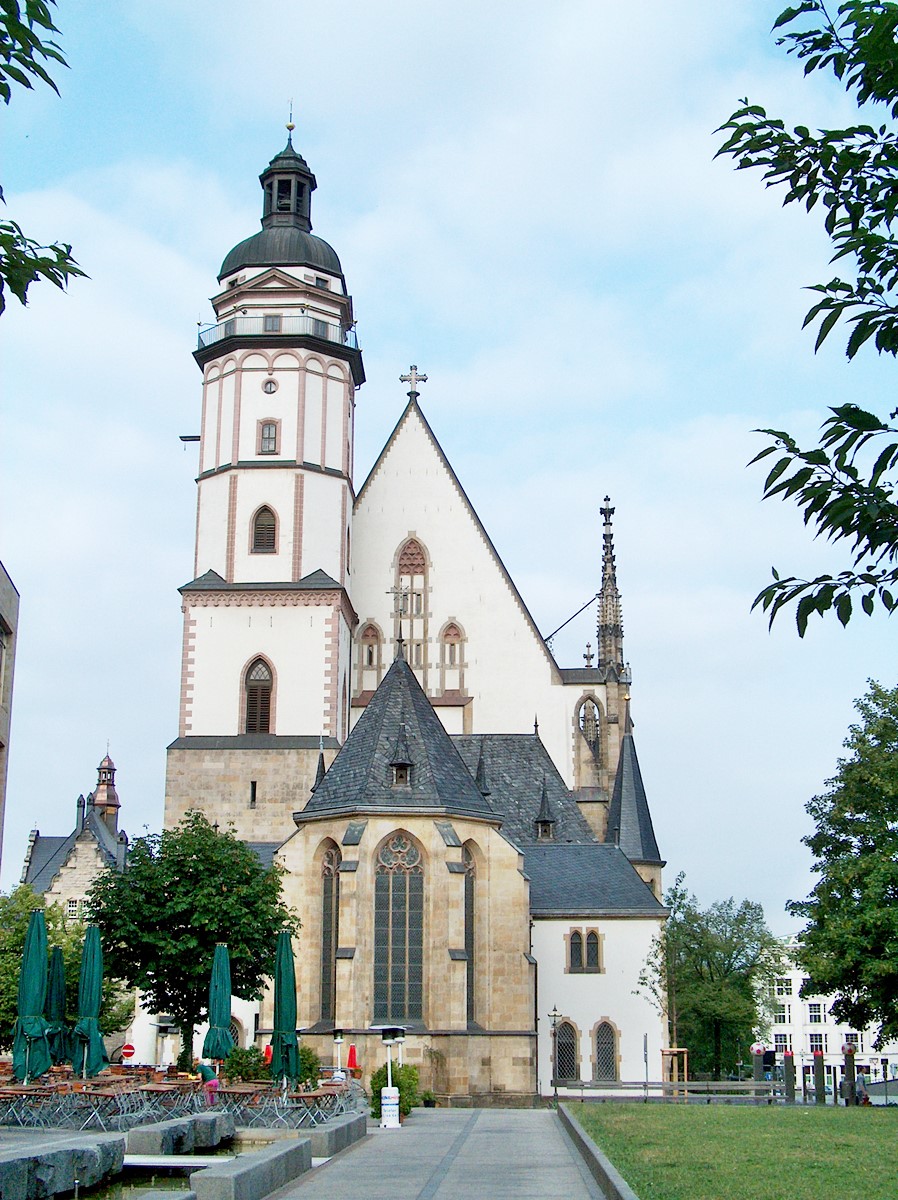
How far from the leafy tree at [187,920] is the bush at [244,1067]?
260 centimetres

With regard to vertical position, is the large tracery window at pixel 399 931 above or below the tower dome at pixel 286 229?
below

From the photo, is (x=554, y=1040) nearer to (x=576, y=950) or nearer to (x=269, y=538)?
(x=576, y=950)

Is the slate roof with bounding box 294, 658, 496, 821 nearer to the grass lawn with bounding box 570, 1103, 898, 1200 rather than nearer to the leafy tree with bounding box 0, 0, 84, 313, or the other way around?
the grass lawn with bounding box 570, 1103, 898, 1200

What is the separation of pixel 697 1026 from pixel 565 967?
1007 centimetres

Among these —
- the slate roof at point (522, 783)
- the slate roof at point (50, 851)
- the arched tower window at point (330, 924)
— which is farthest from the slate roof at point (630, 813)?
the slate roof at point (50, 851)

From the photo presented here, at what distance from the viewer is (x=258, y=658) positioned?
5278 centimetres

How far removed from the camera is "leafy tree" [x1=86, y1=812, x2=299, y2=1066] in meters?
37.1

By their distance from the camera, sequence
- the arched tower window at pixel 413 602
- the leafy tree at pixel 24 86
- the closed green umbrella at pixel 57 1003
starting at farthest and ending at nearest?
1. the arched tower window at pixel 413 602
2. the closed green umbrella at pixel 57 1003
3. the leafy tree at pixel 24 86

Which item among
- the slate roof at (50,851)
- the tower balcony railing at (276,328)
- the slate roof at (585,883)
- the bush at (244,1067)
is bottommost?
the bush at (244,1067)

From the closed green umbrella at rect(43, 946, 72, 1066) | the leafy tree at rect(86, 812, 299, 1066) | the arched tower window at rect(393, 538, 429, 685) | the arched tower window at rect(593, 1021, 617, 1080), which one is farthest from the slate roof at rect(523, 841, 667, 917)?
the closed green umbrella at rect(43, 946, 72, 1066)

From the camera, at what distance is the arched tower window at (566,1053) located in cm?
4753

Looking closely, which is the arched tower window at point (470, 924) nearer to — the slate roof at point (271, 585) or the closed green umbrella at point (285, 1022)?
the closed green umbrella at point (285, 1022)

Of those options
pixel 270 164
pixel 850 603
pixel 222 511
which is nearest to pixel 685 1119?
pixel 850 603

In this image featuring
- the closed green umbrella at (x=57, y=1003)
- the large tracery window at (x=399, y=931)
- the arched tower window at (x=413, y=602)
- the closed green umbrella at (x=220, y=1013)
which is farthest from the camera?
the arched tower window at (x=413, y=602)
